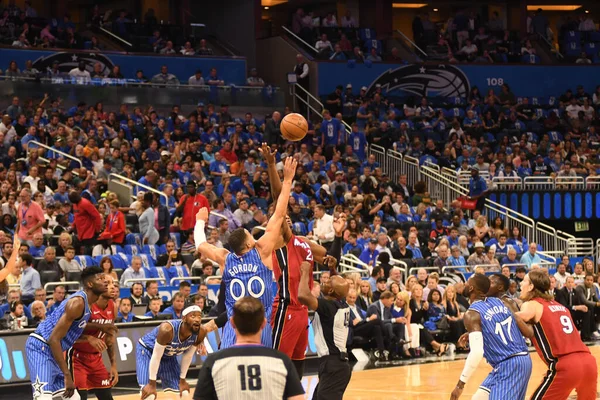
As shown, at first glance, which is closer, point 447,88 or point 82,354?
point 82,354

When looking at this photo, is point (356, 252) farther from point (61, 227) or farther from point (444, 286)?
point (61, 227)

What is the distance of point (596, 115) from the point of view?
32875 mm

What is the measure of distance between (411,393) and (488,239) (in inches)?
426

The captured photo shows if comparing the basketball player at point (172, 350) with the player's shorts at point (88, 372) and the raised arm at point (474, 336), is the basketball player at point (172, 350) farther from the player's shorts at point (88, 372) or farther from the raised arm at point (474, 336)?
the raised arm at point (474, 336)

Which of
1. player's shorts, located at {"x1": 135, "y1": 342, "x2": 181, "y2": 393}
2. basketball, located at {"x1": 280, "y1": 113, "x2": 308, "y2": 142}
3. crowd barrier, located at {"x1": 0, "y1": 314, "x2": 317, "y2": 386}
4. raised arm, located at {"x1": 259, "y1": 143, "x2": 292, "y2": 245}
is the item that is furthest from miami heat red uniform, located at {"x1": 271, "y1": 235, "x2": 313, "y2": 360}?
crowd barrier, located at {"x1": 0, "y1": 314, "x2": 317, "y2": 386}

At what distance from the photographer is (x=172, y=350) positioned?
1128cm

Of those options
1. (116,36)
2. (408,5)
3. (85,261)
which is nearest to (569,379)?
(85,261)

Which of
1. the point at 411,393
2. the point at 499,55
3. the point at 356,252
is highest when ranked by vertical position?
the point at 499,55

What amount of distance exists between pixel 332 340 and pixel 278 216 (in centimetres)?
152

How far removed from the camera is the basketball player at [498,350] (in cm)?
861

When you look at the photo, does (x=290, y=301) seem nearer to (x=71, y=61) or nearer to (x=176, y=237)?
(x=176, y=237)

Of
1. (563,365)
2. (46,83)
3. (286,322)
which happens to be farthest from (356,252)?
(563,365)

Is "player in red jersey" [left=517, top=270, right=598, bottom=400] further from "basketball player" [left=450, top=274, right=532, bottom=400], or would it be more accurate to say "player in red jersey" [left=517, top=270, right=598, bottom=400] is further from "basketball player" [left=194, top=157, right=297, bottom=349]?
"basketball player" [left=194, top=157, right=297, bottom=349]

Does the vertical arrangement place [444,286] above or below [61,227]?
below
